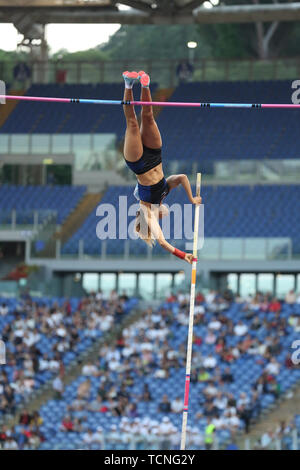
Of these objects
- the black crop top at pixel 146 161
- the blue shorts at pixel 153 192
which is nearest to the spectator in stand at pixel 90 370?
the blue shorts at pixel 153 192

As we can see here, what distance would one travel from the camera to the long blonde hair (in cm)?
936

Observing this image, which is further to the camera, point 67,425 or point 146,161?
point 67,425

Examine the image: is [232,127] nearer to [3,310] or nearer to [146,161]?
[3,310]

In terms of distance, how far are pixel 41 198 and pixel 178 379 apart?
8.73m

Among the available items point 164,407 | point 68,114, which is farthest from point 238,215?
point 68,114

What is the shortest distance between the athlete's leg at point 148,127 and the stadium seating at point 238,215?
12.4 m

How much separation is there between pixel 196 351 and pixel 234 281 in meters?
4.42

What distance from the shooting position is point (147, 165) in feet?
30.1

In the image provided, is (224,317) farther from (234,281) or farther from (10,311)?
(10,311)

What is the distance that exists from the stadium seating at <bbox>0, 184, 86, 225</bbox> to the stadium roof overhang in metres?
4.59

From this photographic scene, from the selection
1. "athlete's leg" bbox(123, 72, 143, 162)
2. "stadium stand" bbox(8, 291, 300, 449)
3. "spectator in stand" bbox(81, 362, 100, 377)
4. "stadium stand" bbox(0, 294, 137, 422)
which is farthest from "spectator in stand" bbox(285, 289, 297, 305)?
"athlete's leg" bbox(123, 72, 143, 162)

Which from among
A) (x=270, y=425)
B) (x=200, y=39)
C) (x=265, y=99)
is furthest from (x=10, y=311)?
(x=200, y=39)

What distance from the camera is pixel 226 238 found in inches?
855

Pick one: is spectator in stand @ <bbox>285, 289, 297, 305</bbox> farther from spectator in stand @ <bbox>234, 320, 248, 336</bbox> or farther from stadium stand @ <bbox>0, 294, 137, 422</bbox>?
stadium stand @ <bbox>0, 294, 137, 422</bbox>
